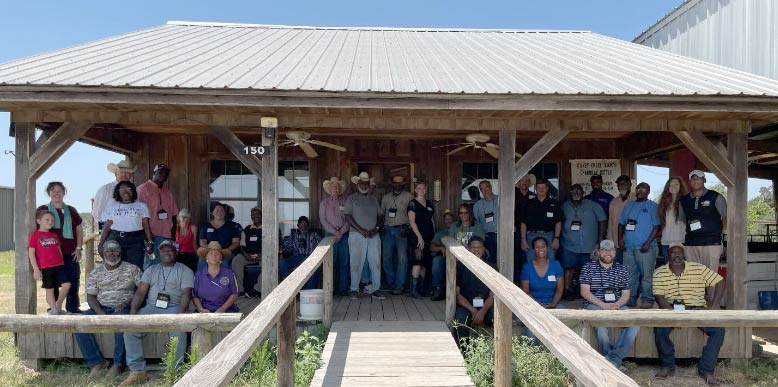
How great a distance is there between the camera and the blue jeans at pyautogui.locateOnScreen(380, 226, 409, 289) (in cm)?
688

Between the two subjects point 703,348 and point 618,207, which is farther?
point 618,207

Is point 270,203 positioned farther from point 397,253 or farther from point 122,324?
point 397,253

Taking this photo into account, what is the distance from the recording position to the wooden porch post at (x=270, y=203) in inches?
198

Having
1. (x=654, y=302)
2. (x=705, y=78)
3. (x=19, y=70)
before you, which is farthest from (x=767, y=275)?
(x=19, y=70)

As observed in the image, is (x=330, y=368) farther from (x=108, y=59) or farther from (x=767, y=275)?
(x=767, y=275)

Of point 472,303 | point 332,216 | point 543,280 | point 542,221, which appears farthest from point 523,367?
point 332,216

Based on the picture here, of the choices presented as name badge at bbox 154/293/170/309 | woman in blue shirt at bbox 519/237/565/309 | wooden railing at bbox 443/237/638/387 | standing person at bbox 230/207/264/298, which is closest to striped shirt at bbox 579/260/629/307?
woman in blue shirt at bbox 519/237/565/309

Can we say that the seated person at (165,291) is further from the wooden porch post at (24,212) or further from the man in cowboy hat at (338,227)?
the man in cowboy hat at (338,227)

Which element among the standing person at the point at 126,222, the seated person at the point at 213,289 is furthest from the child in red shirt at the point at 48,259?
the seated person at the point at 213,289

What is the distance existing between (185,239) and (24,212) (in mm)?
1771

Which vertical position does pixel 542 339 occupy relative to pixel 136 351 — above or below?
above

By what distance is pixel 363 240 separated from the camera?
6680 millimetres

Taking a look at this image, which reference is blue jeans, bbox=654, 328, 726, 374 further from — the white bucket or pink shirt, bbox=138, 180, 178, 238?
pink shirt, bbox=138, 180, 178, 238

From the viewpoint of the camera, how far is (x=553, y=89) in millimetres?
4832
